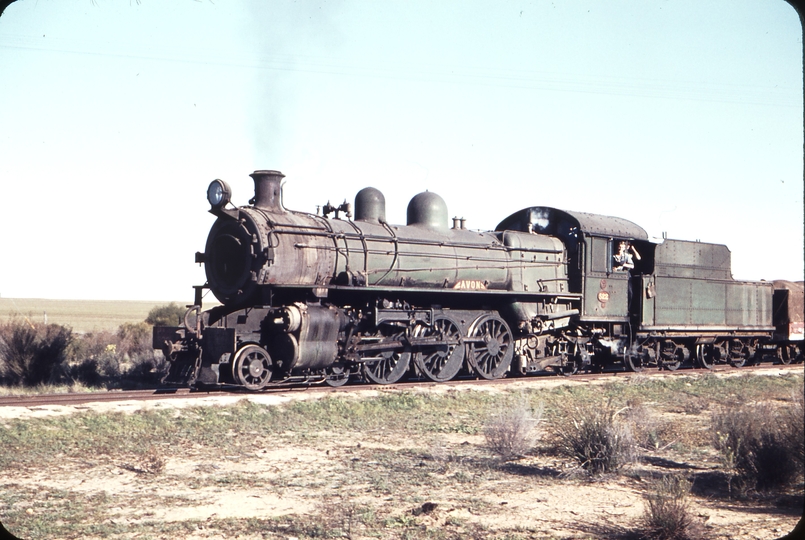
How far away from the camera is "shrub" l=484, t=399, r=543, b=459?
945 cm

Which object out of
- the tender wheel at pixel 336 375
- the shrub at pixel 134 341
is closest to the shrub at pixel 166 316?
the shrub at pixel 134 341

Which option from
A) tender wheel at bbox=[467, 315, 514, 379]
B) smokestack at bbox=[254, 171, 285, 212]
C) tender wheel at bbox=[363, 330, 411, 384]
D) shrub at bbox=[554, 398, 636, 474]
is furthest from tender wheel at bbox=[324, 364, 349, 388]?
shrub at bbox=[554, 398, 636, 474]

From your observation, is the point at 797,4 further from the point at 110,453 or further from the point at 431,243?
the point at 431,243

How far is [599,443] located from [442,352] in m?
7.52

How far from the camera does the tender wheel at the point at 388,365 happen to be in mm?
15242

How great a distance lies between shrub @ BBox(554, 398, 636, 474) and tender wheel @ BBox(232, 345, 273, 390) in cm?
619

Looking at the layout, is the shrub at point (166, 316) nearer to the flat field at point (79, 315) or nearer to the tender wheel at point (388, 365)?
the flat field at point (79, 315)

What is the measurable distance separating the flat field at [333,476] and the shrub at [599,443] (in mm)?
156

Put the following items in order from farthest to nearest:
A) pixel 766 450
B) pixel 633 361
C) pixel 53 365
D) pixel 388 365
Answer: pixel 633 361 → pixel 53 365 → pixel 388 365 → pixel 766 450

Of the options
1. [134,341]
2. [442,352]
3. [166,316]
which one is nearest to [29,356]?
[134,341]

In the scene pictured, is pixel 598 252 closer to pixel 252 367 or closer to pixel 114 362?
pixel 252 367

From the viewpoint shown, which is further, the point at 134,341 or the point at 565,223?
the point at 134,341

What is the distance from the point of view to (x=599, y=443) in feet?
28.7

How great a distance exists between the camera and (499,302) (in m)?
17.4
